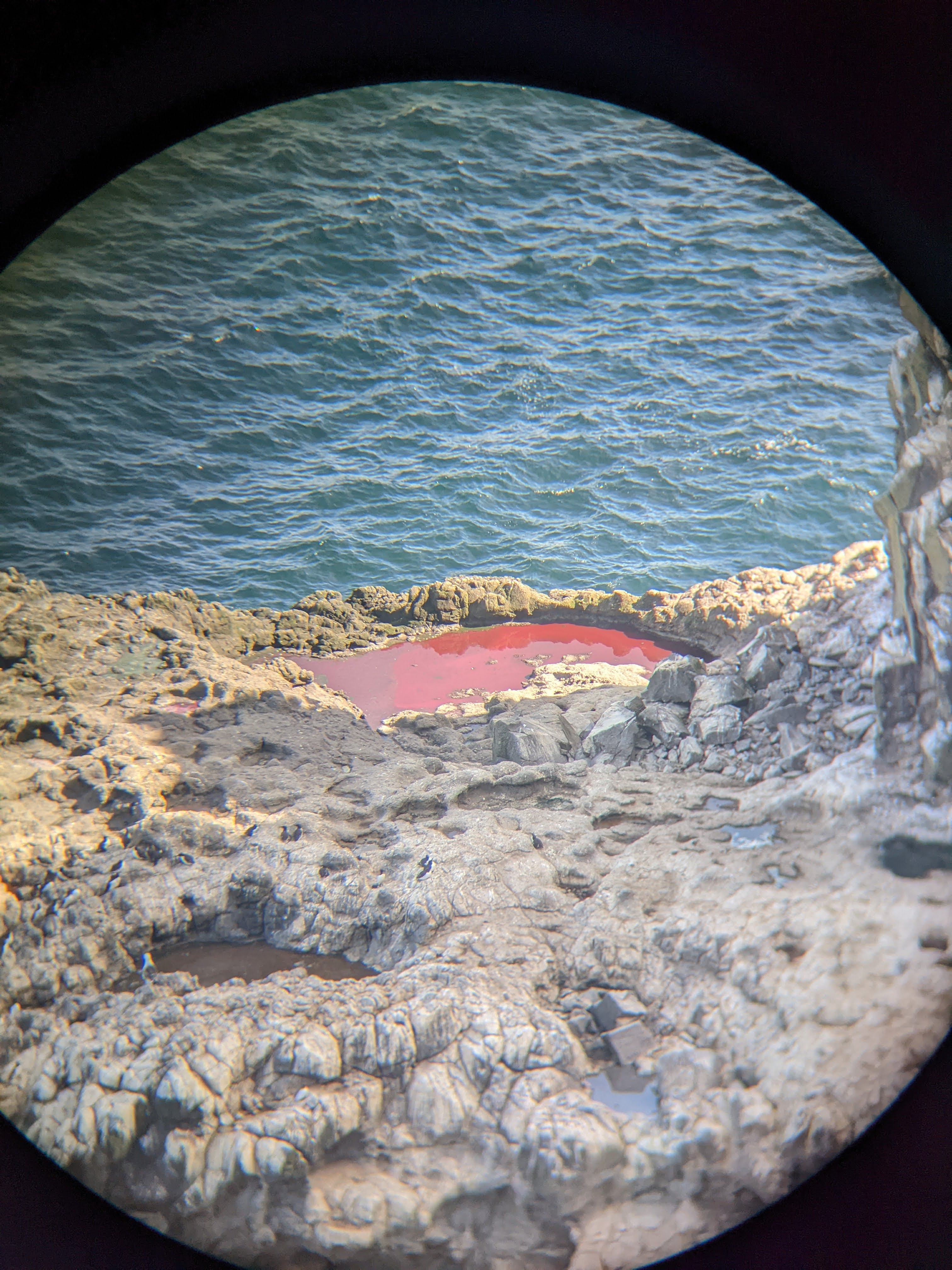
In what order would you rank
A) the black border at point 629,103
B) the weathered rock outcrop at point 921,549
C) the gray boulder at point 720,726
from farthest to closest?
the gray boulder at point 720,726 < the weathered rock outcrop at point 921,549 < the black border at point 629,103

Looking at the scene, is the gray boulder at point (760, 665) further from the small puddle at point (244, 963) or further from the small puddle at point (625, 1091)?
the small puddle at point (244, 963)

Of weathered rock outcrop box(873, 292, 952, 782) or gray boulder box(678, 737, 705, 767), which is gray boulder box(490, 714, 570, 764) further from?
weathered rock outcrop box(873, 292, 952, 782)

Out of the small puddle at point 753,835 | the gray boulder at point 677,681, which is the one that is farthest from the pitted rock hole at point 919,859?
the gray boulder at point 677,681

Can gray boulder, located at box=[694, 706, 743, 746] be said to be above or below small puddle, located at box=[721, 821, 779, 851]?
above

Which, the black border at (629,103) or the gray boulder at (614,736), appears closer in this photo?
the black border at (629,103)

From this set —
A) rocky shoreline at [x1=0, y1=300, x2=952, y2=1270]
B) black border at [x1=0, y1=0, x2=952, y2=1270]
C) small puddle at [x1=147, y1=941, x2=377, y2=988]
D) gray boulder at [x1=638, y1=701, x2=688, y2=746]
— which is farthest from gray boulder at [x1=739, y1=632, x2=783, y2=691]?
small puddle at [x1=147, y1=941, x2=377, y2=988]
